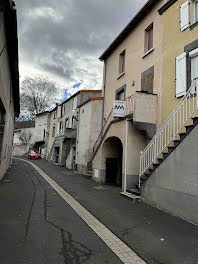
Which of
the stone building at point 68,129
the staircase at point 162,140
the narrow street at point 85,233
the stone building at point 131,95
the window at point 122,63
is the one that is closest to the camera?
the narrow street at point 85,233

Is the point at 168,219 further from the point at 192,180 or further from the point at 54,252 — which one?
the point at 54,252

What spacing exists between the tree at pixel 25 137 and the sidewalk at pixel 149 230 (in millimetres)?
35600

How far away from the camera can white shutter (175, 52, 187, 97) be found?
7.39 meters

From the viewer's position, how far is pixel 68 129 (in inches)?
786

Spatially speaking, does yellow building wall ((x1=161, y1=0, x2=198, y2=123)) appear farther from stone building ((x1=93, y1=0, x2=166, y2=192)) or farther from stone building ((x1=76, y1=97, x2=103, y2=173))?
stone building ((x1=76, y1=97, x2=103, y2=173))

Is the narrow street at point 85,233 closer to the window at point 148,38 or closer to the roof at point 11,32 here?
the roof at point 11,32

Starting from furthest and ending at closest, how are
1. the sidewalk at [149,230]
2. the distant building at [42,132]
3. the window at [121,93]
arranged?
1. the distant building at [42,132]
2. the window at [121,93]
3. the sidewalk at [149,230]

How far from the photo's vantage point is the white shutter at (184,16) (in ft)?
25.0

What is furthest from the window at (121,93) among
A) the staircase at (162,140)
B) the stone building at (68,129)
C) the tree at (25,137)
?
the tree at (25,137)

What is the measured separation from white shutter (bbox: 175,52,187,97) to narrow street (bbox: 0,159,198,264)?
14.7 ft

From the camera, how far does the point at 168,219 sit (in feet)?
17.5

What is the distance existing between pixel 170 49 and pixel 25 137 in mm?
37440

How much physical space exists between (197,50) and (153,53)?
280cm

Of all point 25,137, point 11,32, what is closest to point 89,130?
point 11,32
